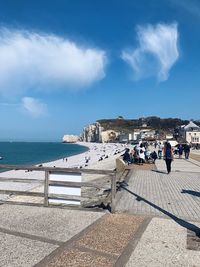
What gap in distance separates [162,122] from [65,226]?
190646 millimetres

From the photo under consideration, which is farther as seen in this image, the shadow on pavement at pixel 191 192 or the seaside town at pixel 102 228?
the shadow on pavement at pixel 191 192

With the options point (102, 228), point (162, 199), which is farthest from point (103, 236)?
point (162, 199)

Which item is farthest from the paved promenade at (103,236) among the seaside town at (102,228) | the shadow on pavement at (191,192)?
the shadow on pavement at (191,192)

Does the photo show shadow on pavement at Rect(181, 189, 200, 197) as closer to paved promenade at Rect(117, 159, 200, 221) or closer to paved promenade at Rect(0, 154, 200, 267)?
paved promenade at Rect(117, 159, 200, 221)

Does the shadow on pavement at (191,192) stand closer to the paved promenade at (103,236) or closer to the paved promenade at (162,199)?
the paved promenade at (162,199)

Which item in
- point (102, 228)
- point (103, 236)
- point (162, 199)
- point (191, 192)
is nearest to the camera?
point (103, 236)

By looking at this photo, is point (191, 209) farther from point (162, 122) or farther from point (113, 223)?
point (162, 122)

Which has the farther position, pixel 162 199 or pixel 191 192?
pixel 191 192

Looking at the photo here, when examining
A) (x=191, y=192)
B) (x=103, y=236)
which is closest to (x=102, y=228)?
(x=103, y=236)

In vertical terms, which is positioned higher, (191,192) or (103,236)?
(191,192)

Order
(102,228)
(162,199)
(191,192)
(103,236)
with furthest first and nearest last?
(191,192), (162,199), (102,228), (103,236)

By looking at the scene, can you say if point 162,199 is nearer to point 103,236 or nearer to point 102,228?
point 102,228

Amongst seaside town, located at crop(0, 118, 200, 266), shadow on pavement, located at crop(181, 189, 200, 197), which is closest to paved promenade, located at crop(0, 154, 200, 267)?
seaside town, located at crop(0, 118, 200, 266)

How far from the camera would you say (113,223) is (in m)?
7.73
